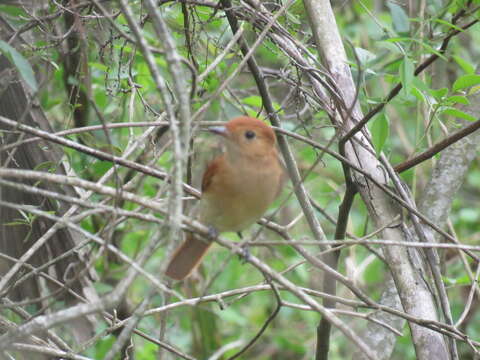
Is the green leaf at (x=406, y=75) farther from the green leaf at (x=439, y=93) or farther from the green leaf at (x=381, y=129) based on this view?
the green leaf at (x=439, y=93)

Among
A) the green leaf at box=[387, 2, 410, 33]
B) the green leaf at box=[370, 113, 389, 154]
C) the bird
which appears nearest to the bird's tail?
the bird

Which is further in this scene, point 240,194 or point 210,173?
point 210,173

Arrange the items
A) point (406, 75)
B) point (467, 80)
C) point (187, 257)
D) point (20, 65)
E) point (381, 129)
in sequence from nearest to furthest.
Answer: point (20, 65)
point (406, 75)
point (381, 129)
point (467, 80)
point (187, 257)

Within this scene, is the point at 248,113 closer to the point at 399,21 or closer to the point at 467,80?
the point at 399,21

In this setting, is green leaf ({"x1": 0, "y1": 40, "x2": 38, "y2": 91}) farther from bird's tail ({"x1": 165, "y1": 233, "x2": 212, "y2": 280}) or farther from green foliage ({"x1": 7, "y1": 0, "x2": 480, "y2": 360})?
bird's tail ({"x1": 165, "y1": 233, "x2": 212, "y2": 280})

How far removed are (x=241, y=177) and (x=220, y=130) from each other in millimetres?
237

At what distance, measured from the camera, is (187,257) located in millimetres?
3430

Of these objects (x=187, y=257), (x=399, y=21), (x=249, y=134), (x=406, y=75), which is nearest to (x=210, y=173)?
(x=249, y=134)

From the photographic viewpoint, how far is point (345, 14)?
24.1ft

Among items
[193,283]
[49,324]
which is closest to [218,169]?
[49,324]

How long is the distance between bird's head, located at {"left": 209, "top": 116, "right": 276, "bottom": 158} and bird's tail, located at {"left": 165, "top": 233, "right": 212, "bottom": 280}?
53 cm

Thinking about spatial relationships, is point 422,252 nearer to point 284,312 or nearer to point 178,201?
point 178,201

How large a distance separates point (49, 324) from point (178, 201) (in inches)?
19.2

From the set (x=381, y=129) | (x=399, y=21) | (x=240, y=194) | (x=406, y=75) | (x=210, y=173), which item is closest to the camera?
(x=406, y=75)
